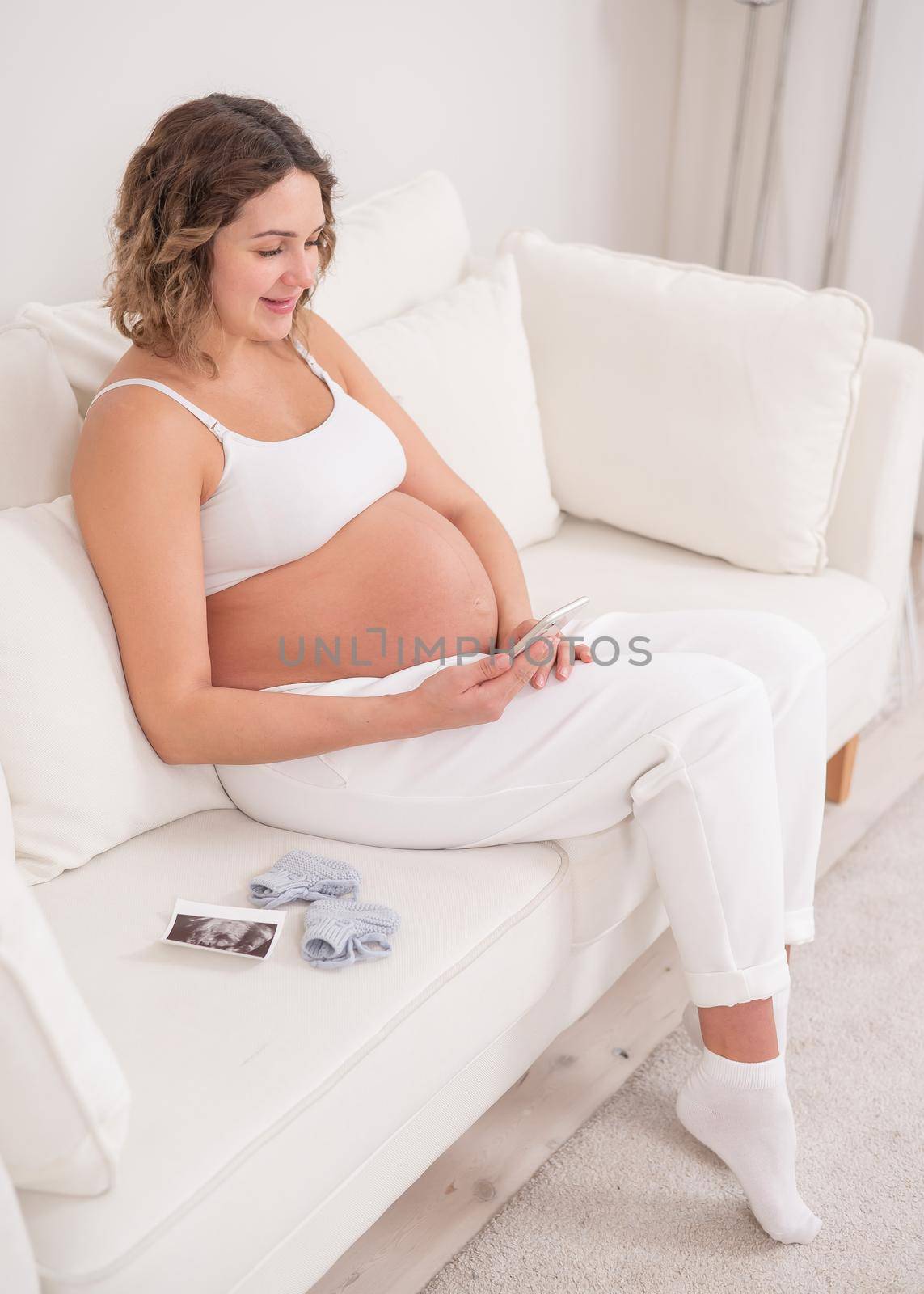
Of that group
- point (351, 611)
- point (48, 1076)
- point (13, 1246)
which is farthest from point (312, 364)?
point (13, 1246)

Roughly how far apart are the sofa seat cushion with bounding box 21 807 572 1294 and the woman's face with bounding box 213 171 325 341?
572mm

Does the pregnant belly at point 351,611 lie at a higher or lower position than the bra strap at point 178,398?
lower

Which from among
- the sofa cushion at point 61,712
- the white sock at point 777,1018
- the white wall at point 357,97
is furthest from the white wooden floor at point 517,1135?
the white wall at point 357,97

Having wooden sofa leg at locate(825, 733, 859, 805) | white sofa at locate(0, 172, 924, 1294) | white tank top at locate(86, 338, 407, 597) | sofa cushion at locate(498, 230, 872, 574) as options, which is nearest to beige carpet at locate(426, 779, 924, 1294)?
white sofa at locate(0, 172, 924, 1294)

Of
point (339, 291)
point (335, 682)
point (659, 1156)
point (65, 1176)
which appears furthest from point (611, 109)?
point (65, 1176)

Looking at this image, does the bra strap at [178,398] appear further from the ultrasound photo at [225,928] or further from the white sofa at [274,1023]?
the ultrasound photo at [225,928]

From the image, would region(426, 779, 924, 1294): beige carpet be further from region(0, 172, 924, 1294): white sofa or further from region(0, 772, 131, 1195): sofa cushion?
region(0, 772, 131, 1195): sofa cushion

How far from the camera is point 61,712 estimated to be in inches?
46.5

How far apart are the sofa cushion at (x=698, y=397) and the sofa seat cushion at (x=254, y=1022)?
0.78 m

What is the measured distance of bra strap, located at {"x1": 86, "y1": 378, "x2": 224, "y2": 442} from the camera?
123cm

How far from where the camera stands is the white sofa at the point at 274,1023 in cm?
Result: 88

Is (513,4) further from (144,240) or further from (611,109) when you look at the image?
(144,240)

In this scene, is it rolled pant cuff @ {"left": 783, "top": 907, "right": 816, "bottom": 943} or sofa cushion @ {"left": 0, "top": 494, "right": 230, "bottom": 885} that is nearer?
sofa cushion @ {"left": 0, "top": 494, "right": 230, "bottom": 885}

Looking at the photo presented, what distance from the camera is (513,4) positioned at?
2375 mm
